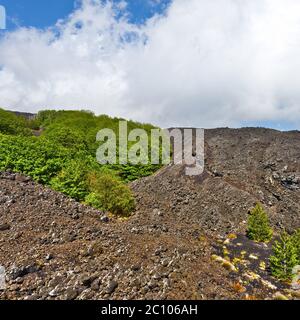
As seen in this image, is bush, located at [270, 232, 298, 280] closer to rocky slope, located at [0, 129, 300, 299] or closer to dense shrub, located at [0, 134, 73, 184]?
rocky slope, located at [0, 129, 300, 299]

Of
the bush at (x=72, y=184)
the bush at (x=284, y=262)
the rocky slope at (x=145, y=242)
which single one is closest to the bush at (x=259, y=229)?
the rocky slope at (x=145, y=242)

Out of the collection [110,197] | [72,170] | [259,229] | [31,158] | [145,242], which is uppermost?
[31,158]

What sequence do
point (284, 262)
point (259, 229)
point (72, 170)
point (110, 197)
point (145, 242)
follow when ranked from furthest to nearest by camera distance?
1. point (72, 170)
2. point (110, 197)
3. point (259, 229)
4. point (284, 262)
5. point (145, 242)

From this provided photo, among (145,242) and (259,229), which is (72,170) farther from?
(259,229)

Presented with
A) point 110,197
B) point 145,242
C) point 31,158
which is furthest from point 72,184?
point 145,242

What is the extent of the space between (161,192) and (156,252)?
7.98m

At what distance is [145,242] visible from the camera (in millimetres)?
10305

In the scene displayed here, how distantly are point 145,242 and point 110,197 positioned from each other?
4587mm

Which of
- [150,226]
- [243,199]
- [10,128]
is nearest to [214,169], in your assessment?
[243,199]

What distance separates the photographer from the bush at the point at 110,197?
46.8 ft

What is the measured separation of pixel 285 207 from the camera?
17812 millimetres

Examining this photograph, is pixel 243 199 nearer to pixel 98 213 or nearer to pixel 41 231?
pixel 98 213

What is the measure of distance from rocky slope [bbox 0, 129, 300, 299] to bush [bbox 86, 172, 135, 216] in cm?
82

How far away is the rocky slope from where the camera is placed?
8047mm
